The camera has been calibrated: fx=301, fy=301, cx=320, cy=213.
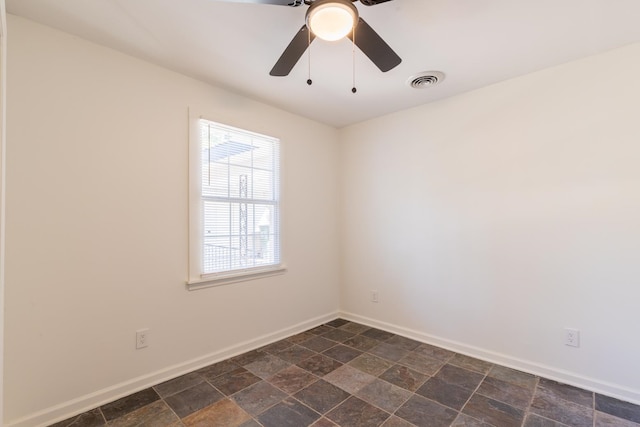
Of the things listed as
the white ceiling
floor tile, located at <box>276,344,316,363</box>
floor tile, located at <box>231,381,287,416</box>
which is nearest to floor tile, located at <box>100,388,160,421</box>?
floor tile, located at <box>231,381,287,416</box>

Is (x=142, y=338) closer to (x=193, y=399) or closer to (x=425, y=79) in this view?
(x=193, y=399)

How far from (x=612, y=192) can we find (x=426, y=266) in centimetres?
Answer: 151

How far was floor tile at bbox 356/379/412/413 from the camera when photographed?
78.5 inches

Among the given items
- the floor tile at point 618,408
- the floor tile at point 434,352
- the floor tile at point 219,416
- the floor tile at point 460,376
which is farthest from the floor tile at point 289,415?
the floor tile at point 618,408

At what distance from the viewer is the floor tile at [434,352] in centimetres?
268

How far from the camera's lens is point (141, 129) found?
7.25 ft

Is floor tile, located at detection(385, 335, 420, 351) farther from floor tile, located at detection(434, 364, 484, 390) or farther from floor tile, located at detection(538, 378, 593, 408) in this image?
floor tile, located at detection(538, 378, 593, 408)

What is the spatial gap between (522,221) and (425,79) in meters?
1.41

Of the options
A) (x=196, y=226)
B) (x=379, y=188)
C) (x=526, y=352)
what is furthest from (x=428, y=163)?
(x=196, y=226)

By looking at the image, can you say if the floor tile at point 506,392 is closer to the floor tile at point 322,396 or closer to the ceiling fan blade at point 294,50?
the floor tile at point 322,396

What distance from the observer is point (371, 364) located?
2547mm

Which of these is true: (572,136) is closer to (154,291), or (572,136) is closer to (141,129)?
(141,129)

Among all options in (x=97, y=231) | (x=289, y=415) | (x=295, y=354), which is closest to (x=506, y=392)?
(x=289, y=415)

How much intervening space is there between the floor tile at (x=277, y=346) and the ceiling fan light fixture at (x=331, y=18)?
8.46ft
